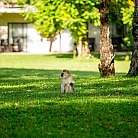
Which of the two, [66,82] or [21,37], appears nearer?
[66,82]

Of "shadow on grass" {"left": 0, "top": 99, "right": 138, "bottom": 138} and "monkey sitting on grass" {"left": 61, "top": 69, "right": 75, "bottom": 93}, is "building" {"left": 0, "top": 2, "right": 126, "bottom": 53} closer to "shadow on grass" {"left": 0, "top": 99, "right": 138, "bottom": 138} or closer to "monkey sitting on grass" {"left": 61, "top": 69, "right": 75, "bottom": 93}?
"monkey sitting on grass" {"left": 61, "top": 69, "right": 75, "bottom": 93}

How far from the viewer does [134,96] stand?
13836 millimetres

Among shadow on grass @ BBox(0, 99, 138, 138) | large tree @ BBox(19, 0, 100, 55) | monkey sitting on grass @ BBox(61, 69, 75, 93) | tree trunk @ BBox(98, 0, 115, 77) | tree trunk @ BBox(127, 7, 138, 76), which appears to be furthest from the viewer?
large tree @ BBox(19, 0, 100, 55)

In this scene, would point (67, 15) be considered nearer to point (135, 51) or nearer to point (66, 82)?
point (135, 51)

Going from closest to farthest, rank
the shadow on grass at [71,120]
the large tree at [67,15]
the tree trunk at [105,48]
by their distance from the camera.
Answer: the shadow on grass at [71,120] < the tree trunk at [105,48] < the large tree at [67,15]

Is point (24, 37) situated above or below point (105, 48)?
above

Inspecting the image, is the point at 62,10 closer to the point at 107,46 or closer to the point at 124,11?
the point at 124,11

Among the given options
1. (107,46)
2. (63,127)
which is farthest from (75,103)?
(107,46)

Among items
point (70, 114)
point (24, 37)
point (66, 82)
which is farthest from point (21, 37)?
point (70, 114)

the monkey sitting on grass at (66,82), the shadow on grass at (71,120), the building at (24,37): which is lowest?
the shadow on grass at (71,120)

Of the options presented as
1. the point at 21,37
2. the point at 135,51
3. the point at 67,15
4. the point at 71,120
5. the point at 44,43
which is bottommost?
the point at 71,120

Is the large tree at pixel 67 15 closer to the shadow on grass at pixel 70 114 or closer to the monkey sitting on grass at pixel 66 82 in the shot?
the shadow on grass at pixel 70 114

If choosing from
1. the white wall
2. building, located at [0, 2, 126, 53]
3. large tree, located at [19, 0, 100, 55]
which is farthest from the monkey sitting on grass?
the white wall

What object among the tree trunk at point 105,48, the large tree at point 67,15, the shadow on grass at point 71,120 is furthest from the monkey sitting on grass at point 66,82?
the large tree at point 67,15
